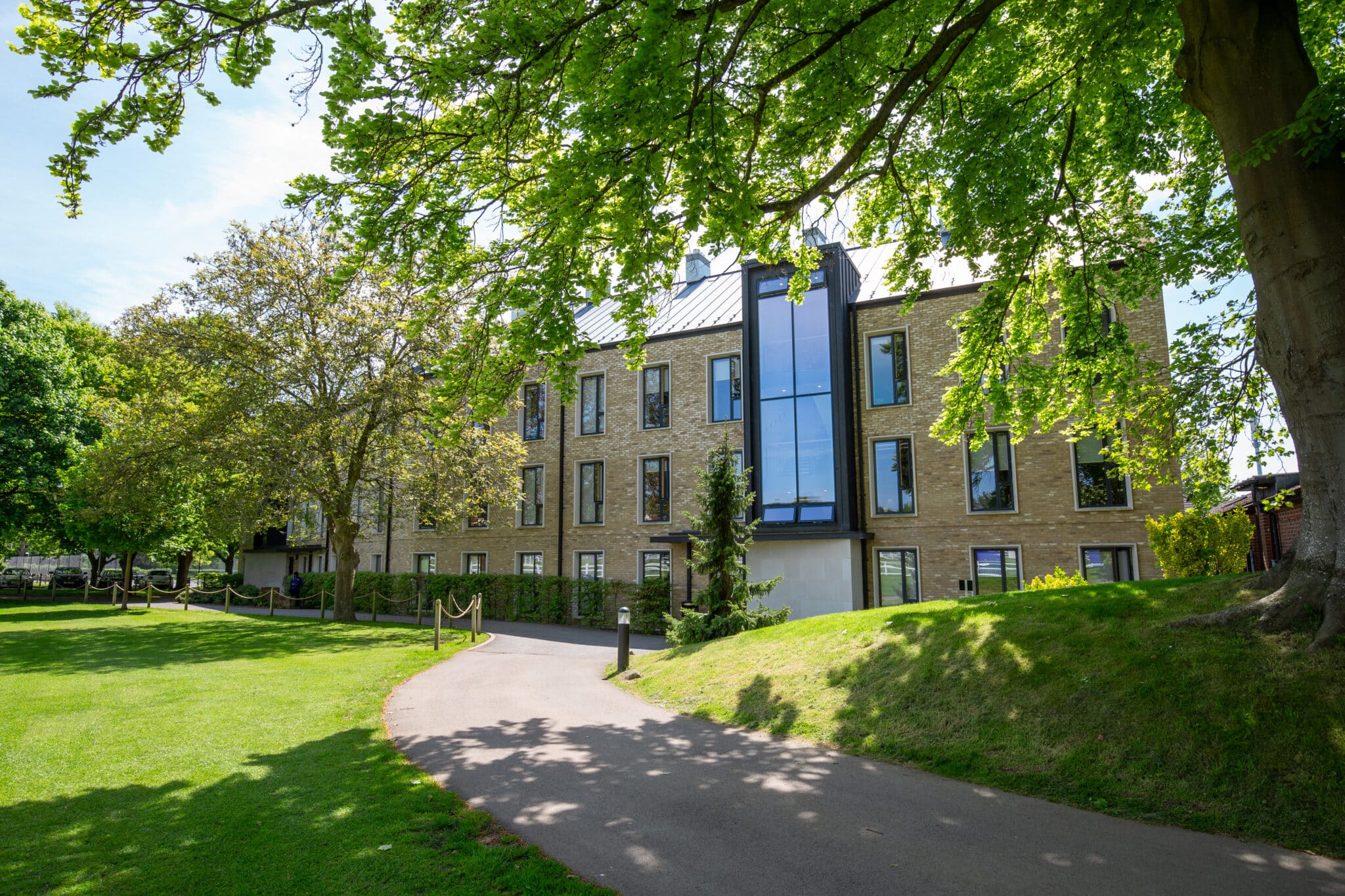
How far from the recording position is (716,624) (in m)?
15.4

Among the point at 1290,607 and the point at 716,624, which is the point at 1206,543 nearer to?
the point at 1290,607

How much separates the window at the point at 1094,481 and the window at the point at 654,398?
1251cm

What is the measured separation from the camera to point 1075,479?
755 inches

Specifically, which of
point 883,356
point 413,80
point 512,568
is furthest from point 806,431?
point 413,80

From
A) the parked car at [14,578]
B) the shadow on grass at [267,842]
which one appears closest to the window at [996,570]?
the shadow on grass at [267,842]

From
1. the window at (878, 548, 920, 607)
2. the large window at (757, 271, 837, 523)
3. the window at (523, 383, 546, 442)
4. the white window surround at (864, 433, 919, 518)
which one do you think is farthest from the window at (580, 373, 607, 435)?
the window at (878, 548, 920, 607)

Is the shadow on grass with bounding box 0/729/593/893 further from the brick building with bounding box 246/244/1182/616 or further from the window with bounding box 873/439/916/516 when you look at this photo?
the window with bounding box 873/439/916/516

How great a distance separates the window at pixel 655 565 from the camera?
80.4 feet

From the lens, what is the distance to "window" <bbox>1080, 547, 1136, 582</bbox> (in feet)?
60.5

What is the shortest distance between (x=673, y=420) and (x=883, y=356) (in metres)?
7.20

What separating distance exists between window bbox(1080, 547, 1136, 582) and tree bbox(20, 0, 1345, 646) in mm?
7274

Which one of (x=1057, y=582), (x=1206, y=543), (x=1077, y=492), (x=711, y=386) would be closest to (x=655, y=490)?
(x=711, y=386)

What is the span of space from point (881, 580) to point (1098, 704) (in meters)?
14.9

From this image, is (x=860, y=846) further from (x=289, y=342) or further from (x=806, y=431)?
(x=289, y=342)
